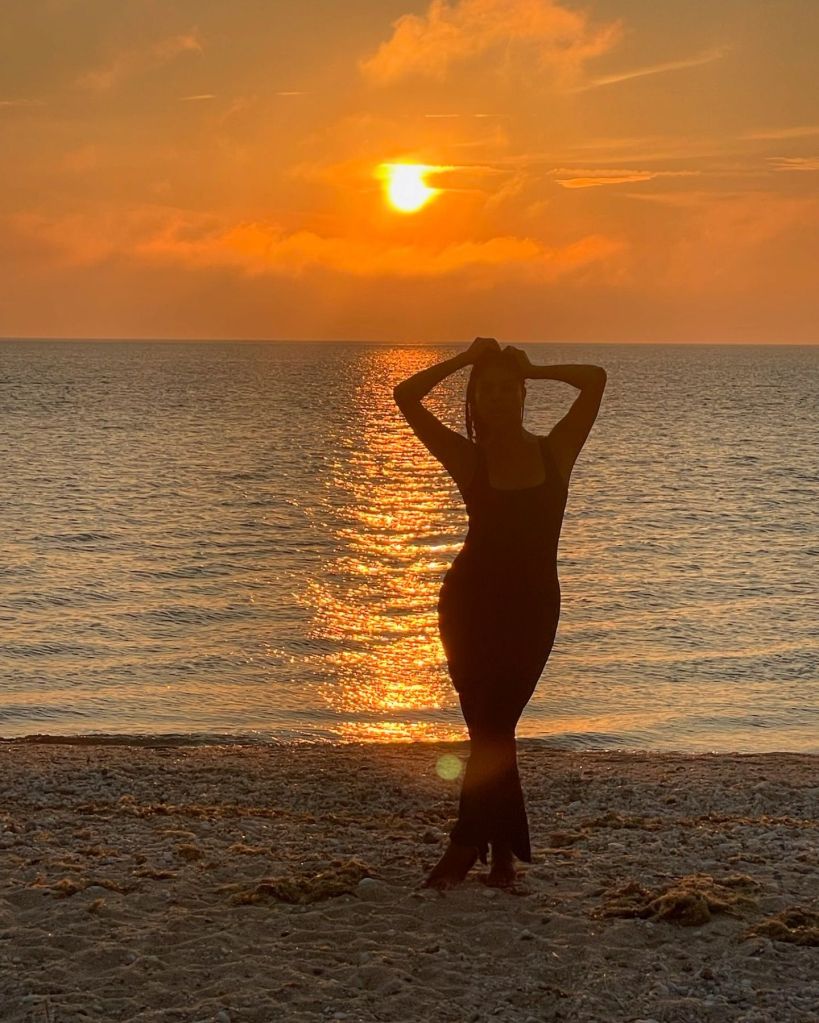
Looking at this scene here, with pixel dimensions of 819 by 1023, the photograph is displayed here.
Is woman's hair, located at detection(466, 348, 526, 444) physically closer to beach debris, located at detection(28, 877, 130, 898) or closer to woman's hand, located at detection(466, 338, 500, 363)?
→ woman's hand, located at detection(466, 338, 500, 363)

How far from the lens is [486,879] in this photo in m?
7.61

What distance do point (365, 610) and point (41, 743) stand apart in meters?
10.5

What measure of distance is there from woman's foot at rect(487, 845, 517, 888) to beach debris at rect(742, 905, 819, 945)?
4.65ft

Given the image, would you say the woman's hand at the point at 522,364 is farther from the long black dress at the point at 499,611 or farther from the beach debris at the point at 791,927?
the beach debris at the point at 791,927

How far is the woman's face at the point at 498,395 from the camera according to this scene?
715 cm

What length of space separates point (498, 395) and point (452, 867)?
2.78 meters

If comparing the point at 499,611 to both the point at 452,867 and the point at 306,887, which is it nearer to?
the point at 452,867

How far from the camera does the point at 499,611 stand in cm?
724

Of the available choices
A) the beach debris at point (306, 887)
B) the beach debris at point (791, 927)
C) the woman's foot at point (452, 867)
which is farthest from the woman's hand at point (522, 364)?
the beach debris at point (791, 927)

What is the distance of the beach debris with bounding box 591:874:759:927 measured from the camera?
6930mm

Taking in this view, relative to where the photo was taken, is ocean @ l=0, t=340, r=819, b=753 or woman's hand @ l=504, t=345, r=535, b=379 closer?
woman's hand @ l=504, t=345, r=535, b=379

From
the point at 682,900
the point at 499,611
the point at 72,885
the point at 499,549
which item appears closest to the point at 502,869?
the point at 682,900

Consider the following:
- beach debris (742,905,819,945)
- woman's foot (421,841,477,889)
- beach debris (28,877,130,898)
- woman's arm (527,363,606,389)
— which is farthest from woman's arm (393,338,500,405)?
beach debris (742,905,819,945)

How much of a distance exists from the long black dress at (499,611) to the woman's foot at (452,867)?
265 mm
